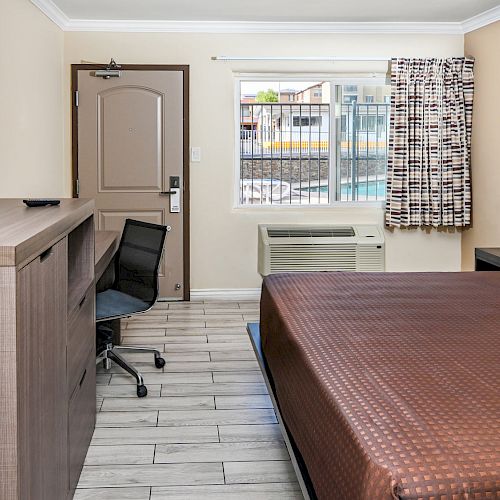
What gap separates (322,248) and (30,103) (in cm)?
269

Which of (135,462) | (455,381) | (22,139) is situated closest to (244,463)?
(135,462)

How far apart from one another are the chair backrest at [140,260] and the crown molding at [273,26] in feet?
7.74

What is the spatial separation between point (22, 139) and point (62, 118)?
1.24m

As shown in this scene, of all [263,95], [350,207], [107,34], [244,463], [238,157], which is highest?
[107,34]

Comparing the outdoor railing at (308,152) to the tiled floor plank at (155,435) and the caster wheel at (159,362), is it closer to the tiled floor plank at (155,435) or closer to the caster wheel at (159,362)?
the caster wheel at (159,362)

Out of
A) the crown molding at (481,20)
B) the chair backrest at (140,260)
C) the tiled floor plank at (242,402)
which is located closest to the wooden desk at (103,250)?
the chair backrest at (140,260)

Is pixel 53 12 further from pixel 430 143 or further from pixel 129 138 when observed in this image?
pixel 430 143

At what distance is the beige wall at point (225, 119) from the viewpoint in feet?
19.3

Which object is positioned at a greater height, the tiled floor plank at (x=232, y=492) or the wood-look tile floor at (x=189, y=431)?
the wood-look tile floor at (x=189, y=431)

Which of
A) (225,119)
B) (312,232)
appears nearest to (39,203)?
(225,119)

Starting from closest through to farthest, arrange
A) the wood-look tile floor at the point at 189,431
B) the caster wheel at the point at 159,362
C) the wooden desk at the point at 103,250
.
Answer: the wood-look tile floor at the point at 189,431 → the wooden desk at the point at 103,250 → the caster wheel at the point at 159,362

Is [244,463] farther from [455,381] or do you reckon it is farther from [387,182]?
[387,182]

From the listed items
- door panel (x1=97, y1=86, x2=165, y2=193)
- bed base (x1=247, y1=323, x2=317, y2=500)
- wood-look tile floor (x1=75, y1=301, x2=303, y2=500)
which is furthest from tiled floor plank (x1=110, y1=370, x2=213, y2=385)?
door panel (x1=97, y1=86, x2=165, y2=193)

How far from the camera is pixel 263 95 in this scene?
240 inches
